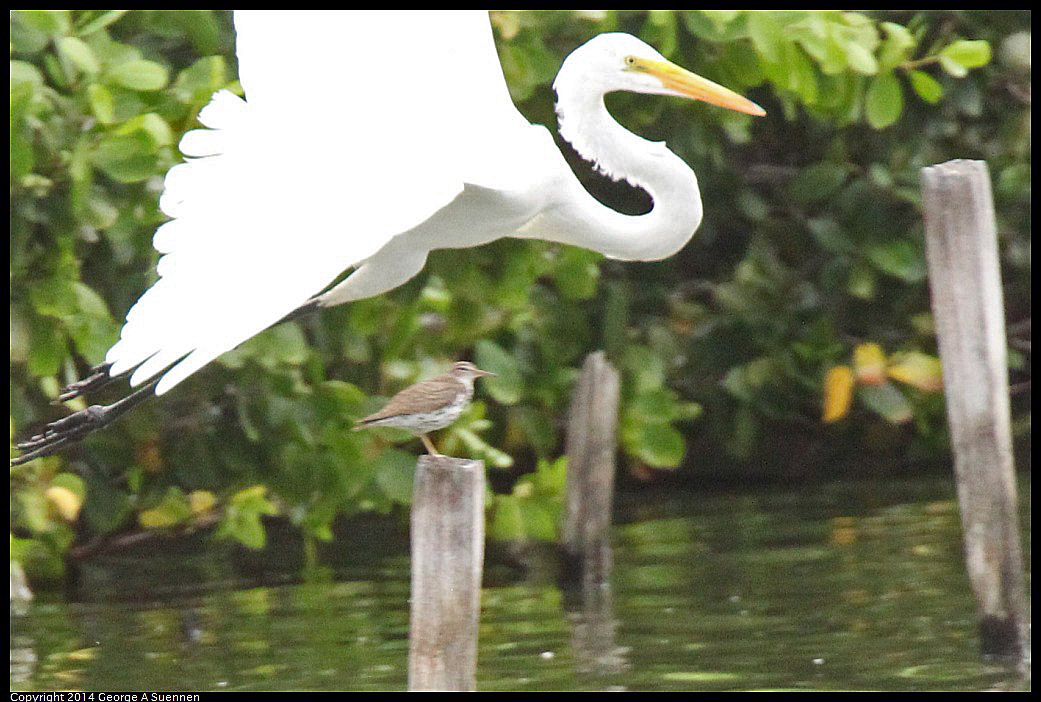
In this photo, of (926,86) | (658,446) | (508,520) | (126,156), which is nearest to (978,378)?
(926,86)

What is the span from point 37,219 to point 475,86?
2107 millimetres

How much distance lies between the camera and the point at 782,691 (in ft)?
17.5

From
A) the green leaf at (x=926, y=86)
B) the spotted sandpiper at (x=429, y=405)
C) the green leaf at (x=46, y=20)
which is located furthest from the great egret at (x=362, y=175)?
the green leaf at (x=926, y=86)

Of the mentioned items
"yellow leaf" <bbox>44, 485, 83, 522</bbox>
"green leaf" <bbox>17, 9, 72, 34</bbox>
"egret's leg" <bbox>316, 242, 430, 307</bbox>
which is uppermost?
"green leaf" <bbox>17, 9, 72, 34</bbox>

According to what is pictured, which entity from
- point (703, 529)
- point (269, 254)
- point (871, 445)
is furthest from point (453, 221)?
point (871, 445)

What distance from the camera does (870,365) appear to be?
831 cm

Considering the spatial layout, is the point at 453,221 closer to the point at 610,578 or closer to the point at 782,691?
the point at 782,691

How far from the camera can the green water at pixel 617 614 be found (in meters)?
5.67

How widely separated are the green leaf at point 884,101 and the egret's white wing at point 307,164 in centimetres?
211

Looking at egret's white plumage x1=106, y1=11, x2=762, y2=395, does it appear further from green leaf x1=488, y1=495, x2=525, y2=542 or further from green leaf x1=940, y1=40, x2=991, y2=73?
green leaf x1=488, y1=495, x2=525, y2=542

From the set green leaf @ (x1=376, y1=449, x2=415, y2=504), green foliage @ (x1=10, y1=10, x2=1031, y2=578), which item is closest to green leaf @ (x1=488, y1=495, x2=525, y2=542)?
green foliage @ (x1=10, y1=10, x2=1031, y2=578)

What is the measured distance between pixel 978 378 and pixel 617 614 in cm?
196

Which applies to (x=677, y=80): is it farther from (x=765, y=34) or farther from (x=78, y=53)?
(x=78, y=53)

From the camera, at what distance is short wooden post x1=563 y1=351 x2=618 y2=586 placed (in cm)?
722
